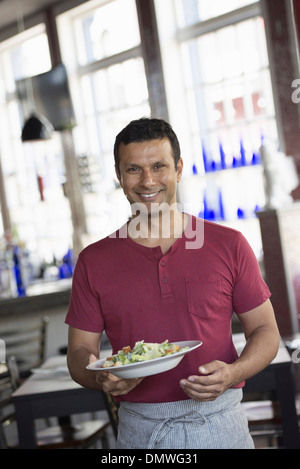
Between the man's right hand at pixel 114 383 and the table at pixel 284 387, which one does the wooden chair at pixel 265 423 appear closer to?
the table at pixel 284 387

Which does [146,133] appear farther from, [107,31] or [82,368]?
[107,31]

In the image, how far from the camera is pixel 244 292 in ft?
5.89

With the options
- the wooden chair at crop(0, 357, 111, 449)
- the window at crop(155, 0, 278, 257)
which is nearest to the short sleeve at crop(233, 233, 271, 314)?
the wooden chair at crop(0, 357, 111, 449)

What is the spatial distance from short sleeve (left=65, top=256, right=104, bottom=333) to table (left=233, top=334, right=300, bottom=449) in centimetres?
95

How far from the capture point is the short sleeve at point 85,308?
1.84 m

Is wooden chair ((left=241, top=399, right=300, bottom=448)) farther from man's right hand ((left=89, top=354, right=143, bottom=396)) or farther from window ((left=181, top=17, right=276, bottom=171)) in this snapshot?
window ((left=181, top=17, right=276, bottom=171))

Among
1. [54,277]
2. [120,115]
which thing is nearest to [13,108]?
[120,115]

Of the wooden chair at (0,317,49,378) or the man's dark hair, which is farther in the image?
the wooden chair at (0,317,49,378)

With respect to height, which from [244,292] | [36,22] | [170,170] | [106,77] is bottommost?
[244,292]

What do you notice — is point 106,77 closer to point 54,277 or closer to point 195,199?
point 195,199

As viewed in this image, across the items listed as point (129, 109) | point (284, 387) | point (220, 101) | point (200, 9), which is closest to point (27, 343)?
point (284, 387)

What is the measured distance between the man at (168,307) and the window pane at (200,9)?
4.75m

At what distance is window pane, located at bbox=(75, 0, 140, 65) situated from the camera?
6930mm
